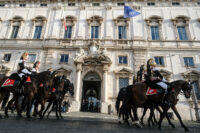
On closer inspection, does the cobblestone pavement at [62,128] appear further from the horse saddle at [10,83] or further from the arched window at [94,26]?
the arched window at [94,26]

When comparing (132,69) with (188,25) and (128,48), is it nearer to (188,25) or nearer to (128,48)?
(128,48)

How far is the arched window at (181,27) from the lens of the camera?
19.5 m

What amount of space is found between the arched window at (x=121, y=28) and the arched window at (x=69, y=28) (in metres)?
6.89

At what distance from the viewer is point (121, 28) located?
2092 cm

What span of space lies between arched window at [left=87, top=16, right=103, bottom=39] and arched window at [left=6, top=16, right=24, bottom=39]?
11.7 meters

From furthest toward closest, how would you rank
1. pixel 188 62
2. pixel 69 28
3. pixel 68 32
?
pixel 69 28 → pixel 68 32 → pixel 188 62

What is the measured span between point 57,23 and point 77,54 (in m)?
7.84

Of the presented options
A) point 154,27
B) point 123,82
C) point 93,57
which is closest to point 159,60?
point 154,27

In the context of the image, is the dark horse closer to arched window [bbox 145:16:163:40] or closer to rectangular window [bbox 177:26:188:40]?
arched window [bbox 145:16:163:40]

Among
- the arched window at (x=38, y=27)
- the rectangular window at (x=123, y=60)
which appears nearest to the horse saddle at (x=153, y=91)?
the rectangular window at (x=123, y=60)

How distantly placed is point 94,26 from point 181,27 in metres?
14.0

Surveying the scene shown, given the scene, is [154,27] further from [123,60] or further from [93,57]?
[93,57]

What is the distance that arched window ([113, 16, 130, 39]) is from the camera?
796 inches

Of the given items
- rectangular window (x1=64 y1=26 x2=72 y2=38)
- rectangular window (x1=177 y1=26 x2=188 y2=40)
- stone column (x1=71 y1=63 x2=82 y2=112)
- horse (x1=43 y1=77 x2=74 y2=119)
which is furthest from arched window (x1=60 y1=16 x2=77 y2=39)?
rectangular window (x1=177 y1=26 x2=188 y2=40)
